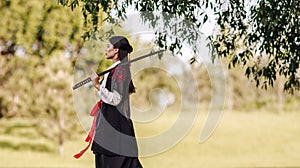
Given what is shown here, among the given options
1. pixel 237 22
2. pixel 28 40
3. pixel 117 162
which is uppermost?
pixel 237 22

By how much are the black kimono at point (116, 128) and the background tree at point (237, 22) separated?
105cm

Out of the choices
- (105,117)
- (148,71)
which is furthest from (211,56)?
(148,71)

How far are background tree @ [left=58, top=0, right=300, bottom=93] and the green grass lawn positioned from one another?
38.7 ft

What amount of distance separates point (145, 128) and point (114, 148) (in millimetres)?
20029

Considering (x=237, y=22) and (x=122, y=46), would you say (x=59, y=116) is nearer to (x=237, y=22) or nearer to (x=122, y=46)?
(x=237, y=22)

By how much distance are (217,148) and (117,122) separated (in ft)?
62.7

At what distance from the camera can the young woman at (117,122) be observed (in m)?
4.58

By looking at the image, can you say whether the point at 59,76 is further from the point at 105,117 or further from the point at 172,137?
the point at 105,117

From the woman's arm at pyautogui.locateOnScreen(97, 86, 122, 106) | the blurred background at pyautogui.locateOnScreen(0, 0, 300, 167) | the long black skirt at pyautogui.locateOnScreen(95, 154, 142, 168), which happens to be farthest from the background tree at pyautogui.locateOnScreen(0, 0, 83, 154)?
the woman's arm at pyautogui.locateOnScreen(97, 86, 122, 106)

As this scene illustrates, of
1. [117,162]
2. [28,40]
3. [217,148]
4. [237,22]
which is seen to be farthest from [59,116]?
[117,162]

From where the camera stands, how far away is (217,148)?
23.4m

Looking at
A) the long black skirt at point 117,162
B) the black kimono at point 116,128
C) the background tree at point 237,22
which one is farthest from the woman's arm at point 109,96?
the background tree at point 237,22

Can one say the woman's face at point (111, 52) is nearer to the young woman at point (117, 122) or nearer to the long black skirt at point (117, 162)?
the young woman at point (117, 122)

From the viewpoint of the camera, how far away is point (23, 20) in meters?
22.4
